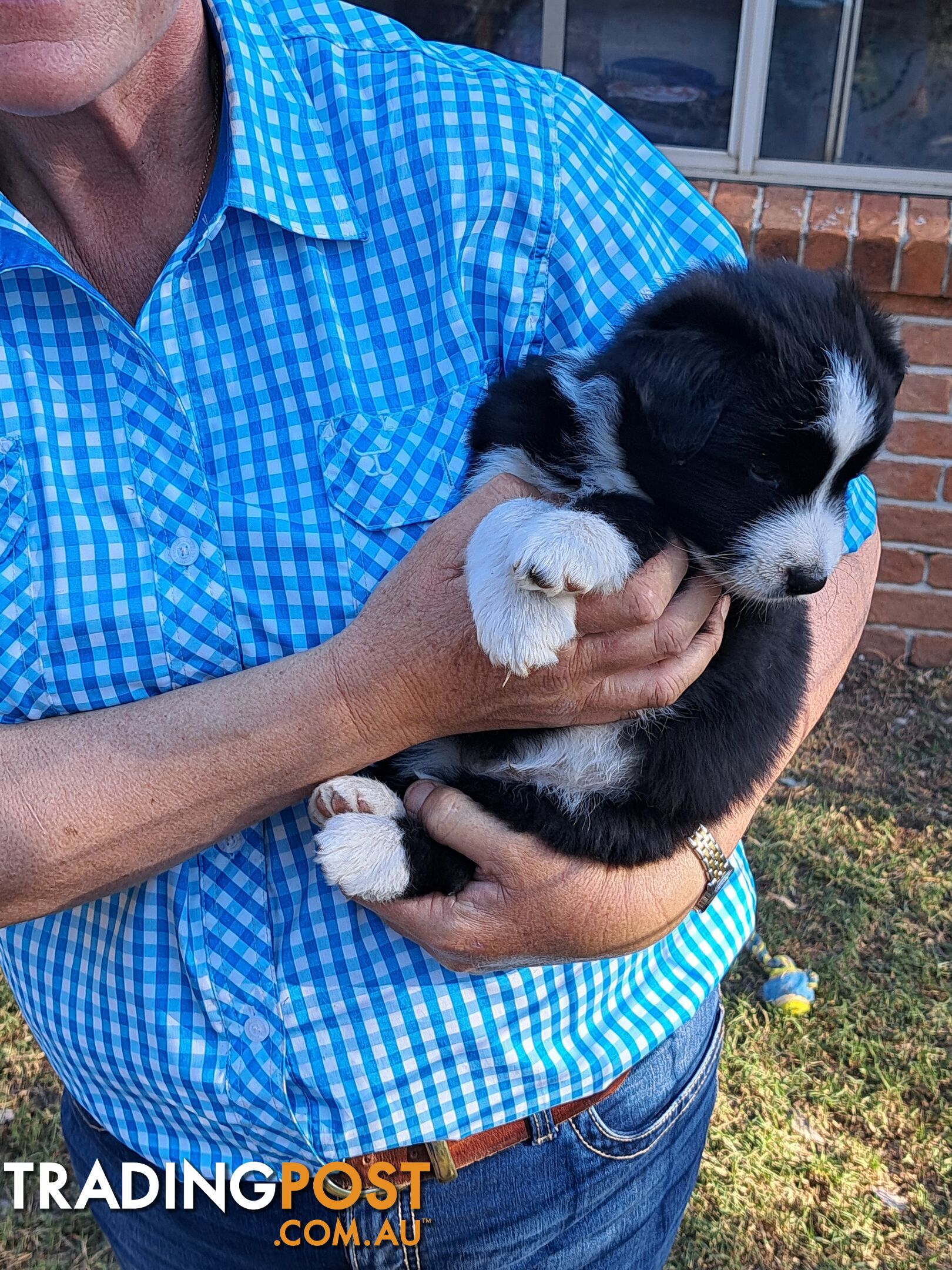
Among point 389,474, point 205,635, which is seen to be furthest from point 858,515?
point 205,635

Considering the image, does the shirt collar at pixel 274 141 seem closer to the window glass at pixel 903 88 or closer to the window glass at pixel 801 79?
the window glass at pixel 801 79

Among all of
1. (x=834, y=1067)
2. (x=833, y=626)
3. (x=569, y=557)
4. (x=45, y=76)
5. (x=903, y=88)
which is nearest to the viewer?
(x=45, y=76)

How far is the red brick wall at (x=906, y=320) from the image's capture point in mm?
3973

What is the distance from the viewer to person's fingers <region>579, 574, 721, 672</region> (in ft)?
4.74

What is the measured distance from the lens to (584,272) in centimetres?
155

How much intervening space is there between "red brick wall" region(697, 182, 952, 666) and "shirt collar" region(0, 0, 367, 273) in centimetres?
265

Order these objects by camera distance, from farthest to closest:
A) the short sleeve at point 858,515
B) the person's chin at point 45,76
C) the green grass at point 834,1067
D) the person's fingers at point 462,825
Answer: the green grass at point 834,1067
the short sleeve at point 858,515
the person's fingers at point 462,825
the person's chin at point 45,76

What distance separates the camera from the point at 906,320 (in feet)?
13.3

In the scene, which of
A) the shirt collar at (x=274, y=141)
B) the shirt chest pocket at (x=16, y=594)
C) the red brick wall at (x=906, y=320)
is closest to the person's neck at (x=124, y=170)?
the shirt collar at (x=274, y=141)

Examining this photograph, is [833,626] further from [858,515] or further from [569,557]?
[569,557]

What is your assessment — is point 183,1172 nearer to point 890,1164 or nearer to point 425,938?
point 425,938

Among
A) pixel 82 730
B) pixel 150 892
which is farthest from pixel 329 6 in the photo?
pixel 150 892

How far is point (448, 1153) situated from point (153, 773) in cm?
60

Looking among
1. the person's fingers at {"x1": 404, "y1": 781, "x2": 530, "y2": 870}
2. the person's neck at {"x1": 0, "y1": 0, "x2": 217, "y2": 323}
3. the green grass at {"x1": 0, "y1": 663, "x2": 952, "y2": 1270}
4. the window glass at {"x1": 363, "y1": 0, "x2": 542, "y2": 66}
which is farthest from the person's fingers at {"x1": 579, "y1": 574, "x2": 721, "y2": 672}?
the window glass at {"x1": 363, "y1": 0, "x2": 542, "y2": 66}
